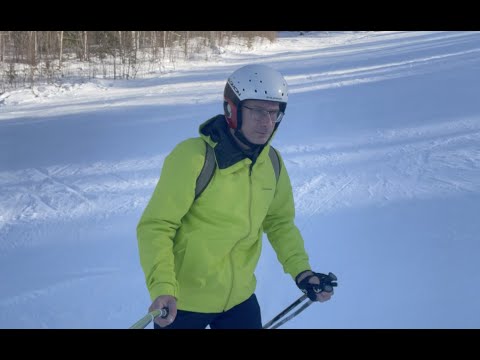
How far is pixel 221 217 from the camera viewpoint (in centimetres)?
199

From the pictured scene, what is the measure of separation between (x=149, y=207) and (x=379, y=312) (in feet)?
7.71

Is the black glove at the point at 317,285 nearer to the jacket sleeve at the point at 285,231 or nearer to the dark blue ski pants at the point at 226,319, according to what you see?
the jacket sleeve at the point at 285,231

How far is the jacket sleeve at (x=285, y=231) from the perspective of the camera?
229 cm

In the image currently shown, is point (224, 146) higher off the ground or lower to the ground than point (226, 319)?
higher

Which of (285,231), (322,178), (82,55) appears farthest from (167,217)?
(82,55)

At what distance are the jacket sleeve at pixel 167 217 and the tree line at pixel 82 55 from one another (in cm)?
1224

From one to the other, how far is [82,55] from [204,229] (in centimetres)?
1700

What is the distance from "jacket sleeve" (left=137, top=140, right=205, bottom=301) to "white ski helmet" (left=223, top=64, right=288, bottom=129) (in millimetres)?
284

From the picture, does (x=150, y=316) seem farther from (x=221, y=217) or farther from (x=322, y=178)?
(x=322, y=178)

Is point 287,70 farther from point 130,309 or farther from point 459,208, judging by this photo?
point 130,309

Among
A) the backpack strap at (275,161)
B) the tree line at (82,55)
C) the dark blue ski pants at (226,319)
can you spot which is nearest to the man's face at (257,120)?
the backpack strap at (275,161)

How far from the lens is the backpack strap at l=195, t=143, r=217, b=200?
1.92 m

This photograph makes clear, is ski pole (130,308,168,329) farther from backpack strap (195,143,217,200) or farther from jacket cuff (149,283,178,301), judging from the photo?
backpack strap (195,143,217,200)

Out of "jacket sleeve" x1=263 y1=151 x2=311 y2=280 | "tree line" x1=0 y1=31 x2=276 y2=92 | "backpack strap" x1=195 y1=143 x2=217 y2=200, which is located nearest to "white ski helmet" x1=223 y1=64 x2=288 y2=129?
"backpack strap" x1=195 y1=143 x2=217 y2=200
